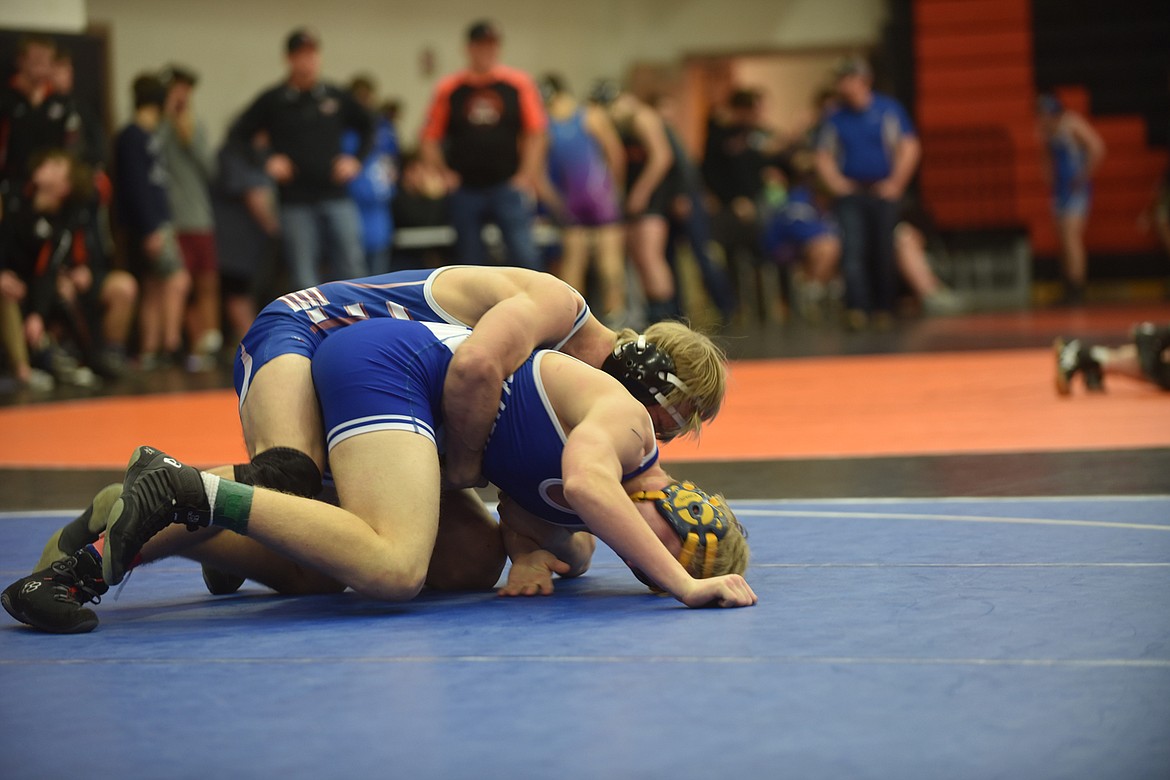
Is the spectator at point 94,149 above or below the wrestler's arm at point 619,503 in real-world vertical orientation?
above

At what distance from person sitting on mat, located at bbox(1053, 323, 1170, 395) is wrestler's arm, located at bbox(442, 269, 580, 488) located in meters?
3.70

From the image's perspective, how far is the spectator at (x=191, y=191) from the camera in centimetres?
1046

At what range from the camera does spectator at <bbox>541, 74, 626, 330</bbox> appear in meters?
11.0

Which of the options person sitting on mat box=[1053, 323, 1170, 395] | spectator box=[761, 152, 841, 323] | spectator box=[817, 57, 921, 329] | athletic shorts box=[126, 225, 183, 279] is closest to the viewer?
person sitting on mat box=[1053, 323, 1170, 395]

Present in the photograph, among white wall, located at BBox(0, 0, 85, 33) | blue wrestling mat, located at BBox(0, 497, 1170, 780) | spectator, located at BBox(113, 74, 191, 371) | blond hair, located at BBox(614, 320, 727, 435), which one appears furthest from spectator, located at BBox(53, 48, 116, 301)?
blond hair, located at BBox(614, 320, 727, 435)

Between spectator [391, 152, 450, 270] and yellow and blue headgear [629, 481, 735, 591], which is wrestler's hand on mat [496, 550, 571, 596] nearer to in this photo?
yellow and blue headgear [629, 481, 735, 591]

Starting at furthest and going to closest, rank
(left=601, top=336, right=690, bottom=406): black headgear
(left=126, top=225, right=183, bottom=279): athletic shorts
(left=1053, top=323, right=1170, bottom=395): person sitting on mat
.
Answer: (left=126, top=225, right=183, bottom=279): athletic shorts
(left=1053, top=323, right=1170, bottom=395): person sitting on mat
(left=601, top=336, right=690, bottom=406): black headgear

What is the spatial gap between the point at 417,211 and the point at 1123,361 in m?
7.23

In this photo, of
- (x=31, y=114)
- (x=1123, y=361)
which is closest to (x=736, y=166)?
(x=31, y=114)

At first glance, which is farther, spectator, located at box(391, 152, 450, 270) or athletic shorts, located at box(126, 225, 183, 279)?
spectator, located at box(391, 152, 450, 270)

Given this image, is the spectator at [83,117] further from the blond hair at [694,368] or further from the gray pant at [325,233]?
the blond hair at [694,368]

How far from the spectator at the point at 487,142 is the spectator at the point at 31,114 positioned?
2.14 meters

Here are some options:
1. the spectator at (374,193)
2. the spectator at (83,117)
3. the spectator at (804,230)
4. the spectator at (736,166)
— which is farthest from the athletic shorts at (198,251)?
the spectator at (804,230)

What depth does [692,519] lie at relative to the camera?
2.85 metres
